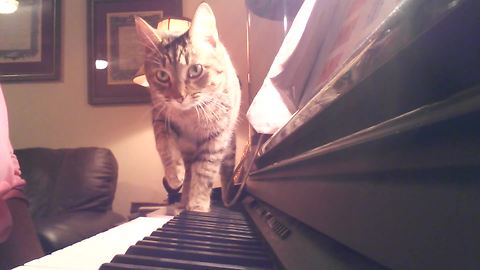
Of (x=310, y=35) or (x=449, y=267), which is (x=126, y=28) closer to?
(x=310, y=35)

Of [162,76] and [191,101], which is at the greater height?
[162,76]

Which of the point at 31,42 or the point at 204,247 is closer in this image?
the point at 204,247

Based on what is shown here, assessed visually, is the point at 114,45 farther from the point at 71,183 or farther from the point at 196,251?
the point at 196,251

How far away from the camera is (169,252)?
0.44 metres

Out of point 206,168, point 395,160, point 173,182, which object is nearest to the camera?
point 395,160

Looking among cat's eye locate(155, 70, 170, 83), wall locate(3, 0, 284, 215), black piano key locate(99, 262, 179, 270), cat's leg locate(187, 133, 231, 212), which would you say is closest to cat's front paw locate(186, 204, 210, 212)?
cat's leg locate(187, 133, 231, 212)

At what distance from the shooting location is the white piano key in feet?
1.38

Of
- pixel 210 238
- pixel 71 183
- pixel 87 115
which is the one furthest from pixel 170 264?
pixel 87 115

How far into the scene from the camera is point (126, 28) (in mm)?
2170

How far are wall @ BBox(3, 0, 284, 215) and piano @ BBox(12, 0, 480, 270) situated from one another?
1669 mm

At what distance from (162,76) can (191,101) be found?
15 centimetres

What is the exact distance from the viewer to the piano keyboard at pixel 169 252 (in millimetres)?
400

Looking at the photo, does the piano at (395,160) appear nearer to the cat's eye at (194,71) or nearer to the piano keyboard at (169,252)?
the piano keyboard at (169,252)

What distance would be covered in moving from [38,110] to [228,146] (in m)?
1.52
